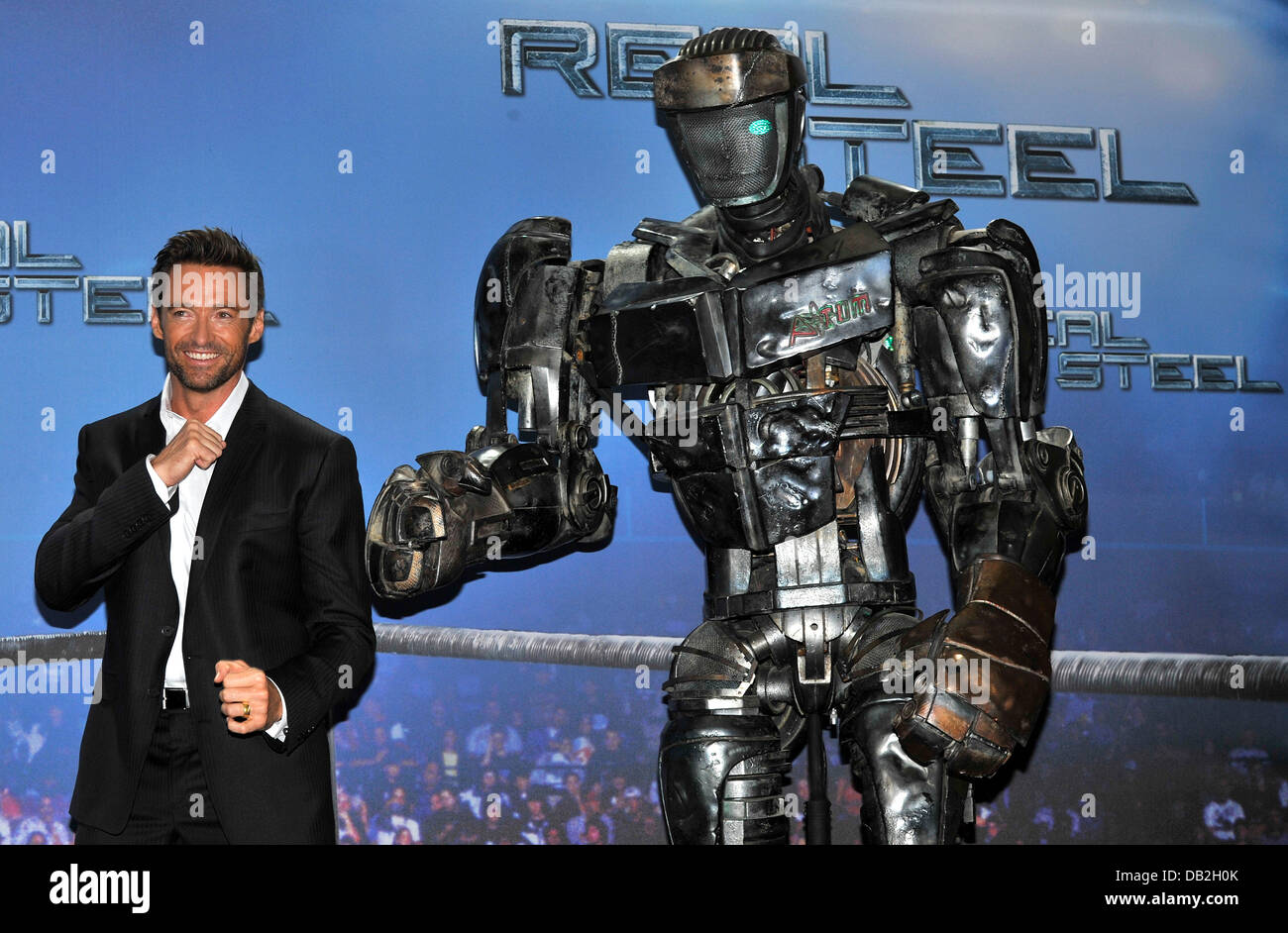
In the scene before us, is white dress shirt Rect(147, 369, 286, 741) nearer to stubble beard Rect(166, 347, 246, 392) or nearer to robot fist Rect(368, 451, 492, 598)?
stubble beard Rect(166, 347, 246, 392)

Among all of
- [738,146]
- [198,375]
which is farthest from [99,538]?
[738,146]

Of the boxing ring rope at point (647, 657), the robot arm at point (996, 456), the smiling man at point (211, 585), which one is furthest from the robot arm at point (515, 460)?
the robot arm at point (996, 456)

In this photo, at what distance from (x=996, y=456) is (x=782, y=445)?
42 cm

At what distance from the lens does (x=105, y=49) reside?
3613 mm

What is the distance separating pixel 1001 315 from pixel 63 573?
1.79 meters

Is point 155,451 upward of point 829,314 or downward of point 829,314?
downward

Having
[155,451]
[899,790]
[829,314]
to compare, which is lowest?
[899,790]

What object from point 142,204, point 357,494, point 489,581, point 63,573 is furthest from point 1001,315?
point 142,204

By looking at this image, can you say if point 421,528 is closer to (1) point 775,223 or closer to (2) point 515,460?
(2) point 515,460

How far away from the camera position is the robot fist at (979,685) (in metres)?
2.56

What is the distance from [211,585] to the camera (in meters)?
2.57

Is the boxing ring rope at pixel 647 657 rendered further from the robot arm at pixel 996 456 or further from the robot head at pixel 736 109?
the robot head at pixel 736 109

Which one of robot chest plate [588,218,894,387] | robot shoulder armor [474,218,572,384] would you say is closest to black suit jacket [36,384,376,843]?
robot shoulder armor [474,218,572,384]

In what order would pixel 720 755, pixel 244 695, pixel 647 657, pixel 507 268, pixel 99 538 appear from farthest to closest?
pixel 647 657 → pixel 507 268 → pixel 720 755 → pixel 99 538 → pixel 244 695
